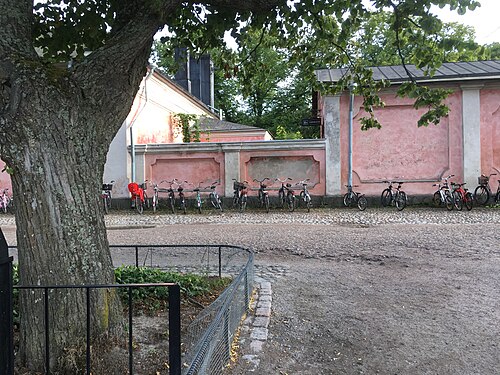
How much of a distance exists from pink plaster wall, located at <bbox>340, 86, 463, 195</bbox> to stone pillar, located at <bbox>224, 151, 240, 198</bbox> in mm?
3467

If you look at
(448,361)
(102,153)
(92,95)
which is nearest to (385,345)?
(448,361)

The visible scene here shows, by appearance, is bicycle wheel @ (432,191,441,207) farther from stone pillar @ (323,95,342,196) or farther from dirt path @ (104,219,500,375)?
dirt path @ (104,219,500,375)

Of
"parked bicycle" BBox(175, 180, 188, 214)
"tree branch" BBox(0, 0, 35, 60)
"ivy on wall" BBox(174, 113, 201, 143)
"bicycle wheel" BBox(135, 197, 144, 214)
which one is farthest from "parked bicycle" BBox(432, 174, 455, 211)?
"tree branch" BBox(0, 0, 35, 60)

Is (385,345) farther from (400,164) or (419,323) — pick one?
(400,164)

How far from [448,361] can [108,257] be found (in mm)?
2446

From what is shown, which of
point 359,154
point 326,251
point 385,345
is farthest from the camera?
point 359,154

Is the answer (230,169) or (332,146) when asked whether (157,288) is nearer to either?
(230,169)

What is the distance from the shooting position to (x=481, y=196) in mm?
14242

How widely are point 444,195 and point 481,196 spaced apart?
1489 millimetres

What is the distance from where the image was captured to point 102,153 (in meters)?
3.29

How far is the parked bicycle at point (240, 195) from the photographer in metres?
14.7

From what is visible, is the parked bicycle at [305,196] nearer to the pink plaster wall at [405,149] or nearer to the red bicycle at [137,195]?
the pink plaster wall at [405,149]

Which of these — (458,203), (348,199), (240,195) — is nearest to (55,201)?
(240,195)

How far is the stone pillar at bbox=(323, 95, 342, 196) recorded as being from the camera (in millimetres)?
15133
